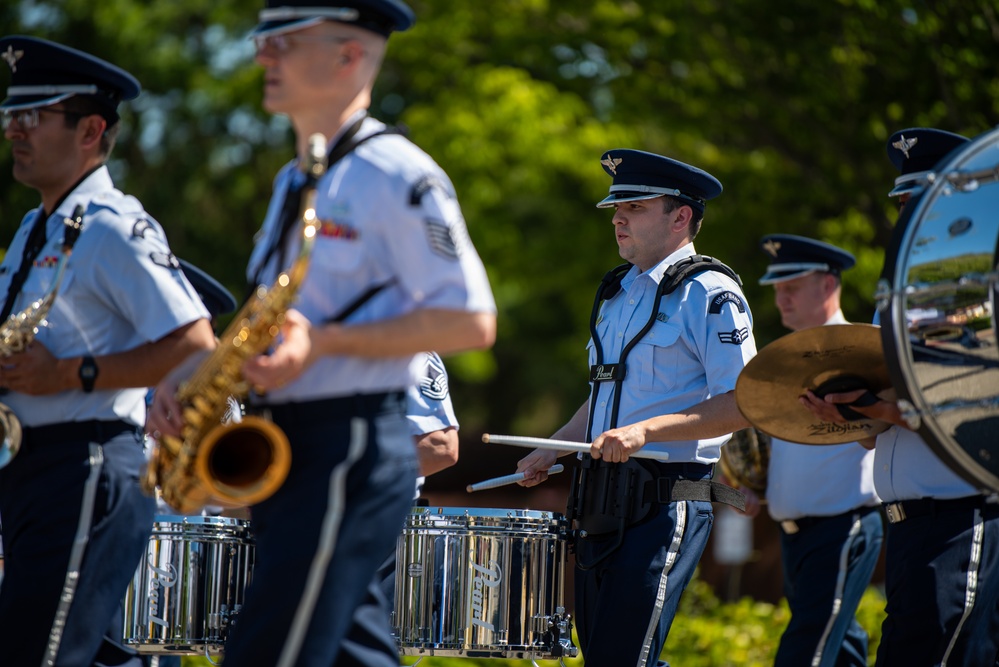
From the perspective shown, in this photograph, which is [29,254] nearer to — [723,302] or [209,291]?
[723,302]

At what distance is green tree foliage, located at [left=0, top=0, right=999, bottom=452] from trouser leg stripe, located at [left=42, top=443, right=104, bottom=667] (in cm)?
730

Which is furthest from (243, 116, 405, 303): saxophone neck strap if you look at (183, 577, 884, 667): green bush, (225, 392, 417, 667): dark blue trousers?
(183, 577, 884, 667): green bush

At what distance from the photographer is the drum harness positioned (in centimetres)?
517

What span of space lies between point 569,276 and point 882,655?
374 inches

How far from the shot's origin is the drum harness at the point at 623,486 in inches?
203

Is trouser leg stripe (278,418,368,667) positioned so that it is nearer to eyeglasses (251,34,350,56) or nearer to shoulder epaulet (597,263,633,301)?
eyeglasses (251,34,350,56)

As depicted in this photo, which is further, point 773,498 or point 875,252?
point 875,252

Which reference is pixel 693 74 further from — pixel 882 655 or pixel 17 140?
pixel 17 140

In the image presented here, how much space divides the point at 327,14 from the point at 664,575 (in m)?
2.57

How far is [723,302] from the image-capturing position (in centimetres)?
534

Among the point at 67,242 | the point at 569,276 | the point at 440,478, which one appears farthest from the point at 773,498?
the point at 440,478

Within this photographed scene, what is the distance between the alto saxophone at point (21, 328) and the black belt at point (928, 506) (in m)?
3.33

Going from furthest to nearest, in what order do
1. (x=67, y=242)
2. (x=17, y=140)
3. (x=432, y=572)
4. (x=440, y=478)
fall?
(x=440, y=478)
(x=432, y=572)
(x=17, y=140)
(x=67, y=242)

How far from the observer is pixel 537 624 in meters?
5.54
